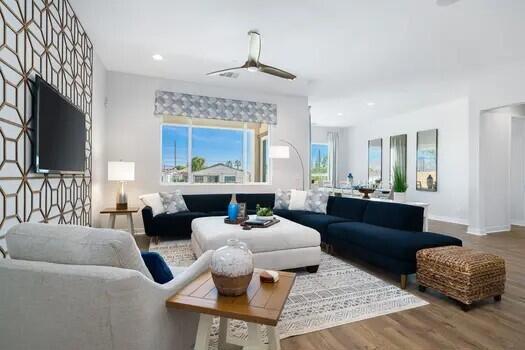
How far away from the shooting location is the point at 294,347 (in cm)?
179

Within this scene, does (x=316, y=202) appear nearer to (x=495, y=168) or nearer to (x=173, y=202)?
(x=173, y=202)

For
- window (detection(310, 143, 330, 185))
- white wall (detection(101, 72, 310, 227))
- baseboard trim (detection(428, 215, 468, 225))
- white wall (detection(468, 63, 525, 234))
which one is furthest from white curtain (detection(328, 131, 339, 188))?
white wall (detection(101, 72, 310, 227))

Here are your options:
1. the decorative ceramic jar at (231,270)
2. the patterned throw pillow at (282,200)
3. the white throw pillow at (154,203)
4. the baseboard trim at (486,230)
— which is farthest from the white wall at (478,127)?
the white throw pillow at (154,203)

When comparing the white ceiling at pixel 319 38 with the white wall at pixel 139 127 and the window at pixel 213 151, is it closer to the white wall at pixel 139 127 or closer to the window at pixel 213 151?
the white wall at pixel 139 127

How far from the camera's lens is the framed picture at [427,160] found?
693 cm

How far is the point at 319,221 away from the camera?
397 cm

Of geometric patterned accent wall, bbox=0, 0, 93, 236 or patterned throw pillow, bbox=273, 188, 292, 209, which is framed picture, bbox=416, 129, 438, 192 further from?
geometric patterned accent wall, bbox=0, 0, 93, 236

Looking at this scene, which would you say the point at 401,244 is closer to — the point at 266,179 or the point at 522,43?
the point at 522,43

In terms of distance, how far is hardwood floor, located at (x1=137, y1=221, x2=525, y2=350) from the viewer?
183 centimetres

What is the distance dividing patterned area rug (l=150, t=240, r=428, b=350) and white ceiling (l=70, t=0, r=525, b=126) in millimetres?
2831

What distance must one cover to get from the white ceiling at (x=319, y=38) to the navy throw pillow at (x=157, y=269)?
101 inches

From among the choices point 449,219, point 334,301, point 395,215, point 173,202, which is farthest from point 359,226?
point 449,219

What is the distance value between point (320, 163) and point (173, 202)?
21.0ft

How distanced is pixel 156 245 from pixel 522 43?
19.0 ft
